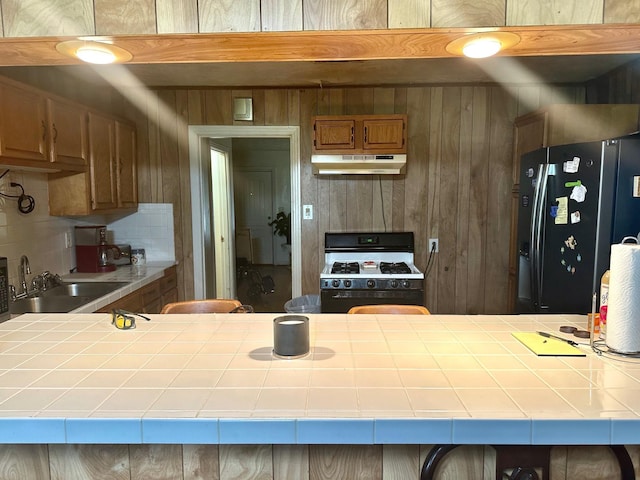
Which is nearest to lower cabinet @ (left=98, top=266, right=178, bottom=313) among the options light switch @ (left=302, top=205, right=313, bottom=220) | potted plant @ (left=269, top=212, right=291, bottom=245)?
light switch @ (left=302, top=205, right=313, bottom=220)

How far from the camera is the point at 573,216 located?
2523mm

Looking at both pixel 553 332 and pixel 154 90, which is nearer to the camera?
pixel 553 332

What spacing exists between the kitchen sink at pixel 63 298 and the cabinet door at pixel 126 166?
753 millimetres

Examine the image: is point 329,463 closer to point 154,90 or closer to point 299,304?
point 299,304

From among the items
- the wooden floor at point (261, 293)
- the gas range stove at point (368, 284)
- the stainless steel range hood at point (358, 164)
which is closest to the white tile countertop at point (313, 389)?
the gas range stove at point (368, 284)

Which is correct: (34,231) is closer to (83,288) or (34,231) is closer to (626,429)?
(83,288)

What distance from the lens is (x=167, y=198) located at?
12.5ft

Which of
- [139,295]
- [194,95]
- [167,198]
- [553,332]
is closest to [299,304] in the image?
[139,295]

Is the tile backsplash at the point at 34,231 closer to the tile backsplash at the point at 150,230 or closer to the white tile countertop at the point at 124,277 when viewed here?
the white tile countertop at the point at 124,277

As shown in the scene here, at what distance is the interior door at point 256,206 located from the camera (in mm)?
7941

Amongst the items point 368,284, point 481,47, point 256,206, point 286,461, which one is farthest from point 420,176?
point 256,206

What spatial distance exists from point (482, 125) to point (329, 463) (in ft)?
10.6

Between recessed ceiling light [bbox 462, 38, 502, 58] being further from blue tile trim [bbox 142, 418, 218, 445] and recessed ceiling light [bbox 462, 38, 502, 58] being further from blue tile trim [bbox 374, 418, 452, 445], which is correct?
blue tile trim [bbox 142, 418, 218, 445]

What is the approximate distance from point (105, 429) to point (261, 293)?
5.28 meters
